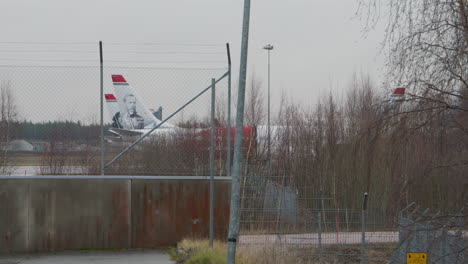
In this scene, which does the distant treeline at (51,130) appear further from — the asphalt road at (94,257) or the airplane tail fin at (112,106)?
the asphalt road at (94,257)

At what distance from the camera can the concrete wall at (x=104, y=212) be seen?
1136cm

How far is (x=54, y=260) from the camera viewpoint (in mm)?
10578

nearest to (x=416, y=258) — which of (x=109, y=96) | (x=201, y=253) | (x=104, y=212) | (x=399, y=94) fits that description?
(x=399, y=94)

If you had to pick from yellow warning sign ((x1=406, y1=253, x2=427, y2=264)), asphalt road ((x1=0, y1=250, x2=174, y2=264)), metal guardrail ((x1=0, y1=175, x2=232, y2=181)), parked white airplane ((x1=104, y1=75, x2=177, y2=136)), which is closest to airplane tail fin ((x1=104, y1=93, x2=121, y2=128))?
parked white airplane ((x1=104, y1=75, x2=177, y2=136))

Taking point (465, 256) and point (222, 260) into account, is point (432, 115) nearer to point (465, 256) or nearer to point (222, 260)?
point (465, 256)

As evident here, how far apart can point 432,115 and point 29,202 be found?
26.7 feet

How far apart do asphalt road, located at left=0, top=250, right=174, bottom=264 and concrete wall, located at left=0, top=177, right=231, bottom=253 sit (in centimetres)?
22

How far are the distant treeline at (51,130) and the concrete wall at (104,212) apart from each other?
0.87 meters

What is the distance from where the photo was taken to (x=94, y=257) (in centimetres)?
1091

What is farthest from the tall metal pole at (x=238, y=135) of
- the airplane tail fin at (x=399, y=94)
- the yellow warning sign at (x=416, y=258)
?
the yellow warning sign at (x=416, y=258)

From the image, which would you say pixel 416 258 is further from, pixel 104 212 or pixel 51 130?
pixel 51 130

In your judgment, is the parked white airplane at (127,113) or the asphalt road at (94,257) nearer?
the asphalt road at (94,257)

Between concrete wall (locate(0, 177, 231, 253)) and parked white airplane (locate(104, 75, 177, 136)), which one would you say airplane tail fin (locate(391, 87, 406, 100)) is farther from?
parked white airplane (locate(104, 75, 177, 136))

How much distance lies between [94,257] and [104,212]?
42.2 inches
